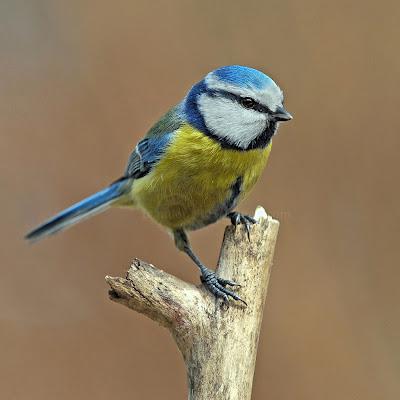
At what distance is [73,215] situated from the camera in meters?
1.38

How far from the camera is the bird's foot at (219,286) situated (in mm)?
941

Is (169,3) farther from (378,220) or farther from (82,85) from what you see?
(378,220)

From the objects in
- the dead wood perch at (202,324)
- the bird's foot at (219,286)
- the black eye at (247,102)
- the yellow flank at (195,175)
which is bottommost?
the dead wood perch at (202,324)

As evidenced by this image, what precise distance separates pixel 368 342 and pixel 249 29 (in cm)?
72

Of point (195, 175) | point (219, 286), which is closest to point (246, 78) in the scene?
point (195, 175)

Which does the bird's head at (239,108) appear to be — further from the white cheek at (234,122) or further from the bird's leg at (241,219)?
the bird's leg at (241,219)

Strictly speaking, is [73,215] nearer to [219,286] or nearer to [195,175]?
[195,175]

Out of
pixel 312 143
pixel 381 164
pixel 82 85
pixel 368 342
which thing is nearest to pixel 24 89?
pixel 82 85

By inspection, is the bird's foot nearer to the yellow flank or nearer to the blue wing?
the yellow flank

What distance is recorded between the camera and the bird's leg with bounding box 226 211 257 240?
1035 millimetres

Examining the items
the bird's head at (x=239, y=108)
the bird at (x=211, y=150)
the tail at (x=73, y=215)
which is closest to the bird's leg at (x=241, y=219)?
the bird at (x=211, y=150)

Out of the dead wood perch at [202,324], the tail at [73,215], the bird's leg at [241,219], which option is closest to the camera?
the dead wood perch at [202,324]

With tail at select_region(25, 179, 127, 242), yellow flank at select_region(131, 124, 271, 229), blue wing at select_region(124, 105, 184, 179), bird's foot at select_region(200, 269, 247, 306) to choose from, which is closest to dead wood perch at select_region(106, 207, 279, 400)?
bird's foot at select_region(200, 269, 247, 306)

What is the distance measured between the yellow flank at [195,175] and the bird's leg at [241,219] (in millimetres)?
30
